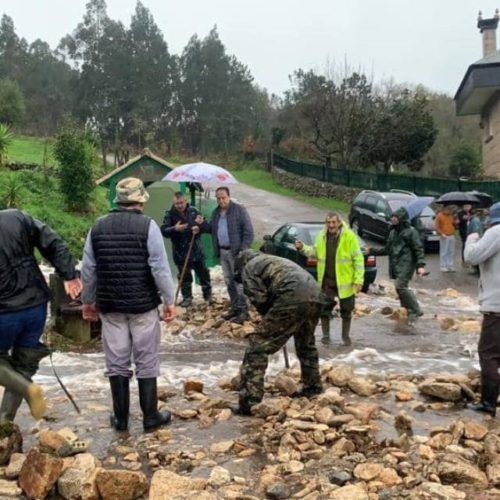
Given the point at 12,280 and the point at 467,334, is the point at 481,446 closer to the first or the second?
the point at 12,280

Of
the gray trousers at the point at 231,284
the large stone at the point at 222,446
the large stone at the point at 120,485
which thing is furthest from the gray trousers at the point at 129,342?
the gray trousers at the point at 231,284

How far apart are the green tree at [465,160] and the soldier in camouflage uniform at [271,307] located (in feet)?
103

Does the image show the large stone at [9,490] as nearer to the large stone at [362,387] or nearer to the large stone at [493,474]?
the large stone at [493,474]

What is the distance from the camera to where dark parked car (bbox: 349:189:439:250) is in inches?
719

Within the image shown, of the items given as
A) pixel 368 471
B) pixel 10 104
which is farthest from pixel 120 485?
pixel 10 104

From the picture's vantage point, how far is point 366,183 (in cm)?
3003

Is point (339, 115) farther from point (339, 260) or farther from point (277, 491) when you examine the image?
point (277, 491)

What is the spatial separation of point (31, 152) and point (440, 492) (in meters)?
31.8

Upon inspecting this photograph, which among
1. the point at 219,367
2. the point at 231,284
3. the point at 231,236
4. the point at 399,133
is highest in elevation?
the point at 399,133

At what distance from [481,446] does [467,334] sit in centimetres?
499

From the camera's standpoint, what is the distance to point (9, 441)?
14.9ft

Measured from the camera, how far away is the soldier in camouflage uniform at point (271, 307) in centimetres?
540

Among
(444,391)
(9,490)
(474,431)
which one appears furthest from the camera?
(444,391)

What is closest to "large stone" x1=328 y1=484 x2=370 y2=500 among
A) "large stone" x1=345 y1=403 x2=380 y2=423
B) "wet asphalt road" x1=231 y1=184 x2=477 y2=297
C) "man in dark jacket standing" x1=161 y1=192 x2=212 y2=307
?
"large stone" x1=345 y1=403 x2=380 y2=423
